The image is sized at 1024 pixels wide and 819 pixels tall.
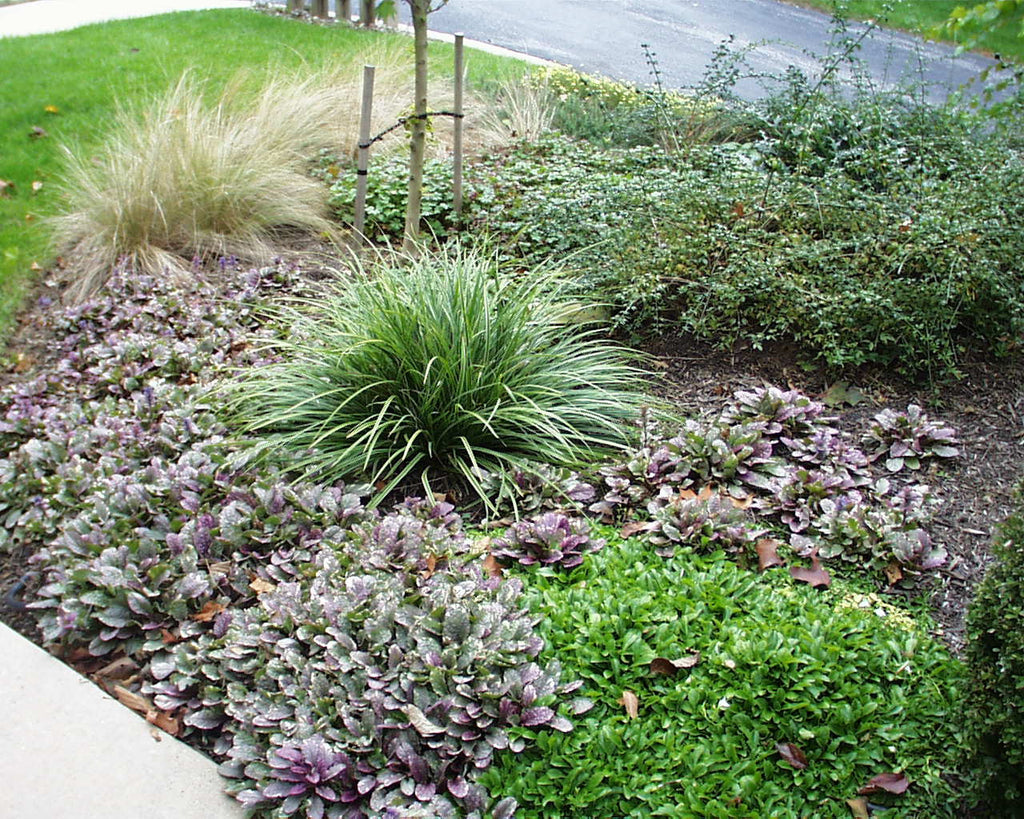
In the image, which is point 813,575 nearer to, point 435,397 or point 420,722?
point 420,722

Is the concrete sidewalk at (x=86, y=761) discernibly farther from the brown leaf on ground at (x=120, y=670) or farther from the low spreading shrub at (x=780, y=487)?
the low spreading shrub at (x=780, y=487)

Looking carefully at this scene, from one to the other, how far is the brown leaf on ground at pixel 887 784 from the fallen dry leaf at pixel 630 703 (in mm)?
602

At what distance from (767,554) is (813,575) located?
16 centimetres

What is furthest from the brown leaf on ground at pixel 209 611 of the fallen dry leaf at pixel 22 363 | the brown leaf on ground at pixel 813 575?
the fallen dry leaf at pixel 22 363

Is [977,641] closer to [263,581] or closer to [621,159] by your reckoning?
[263,581]

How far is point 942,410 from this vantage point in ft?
12.9

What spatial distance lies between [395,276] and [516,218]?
5.83 feet

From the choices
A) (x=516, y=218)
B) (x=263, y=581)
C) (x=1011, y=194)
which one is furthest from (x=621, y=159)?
(x=263, y=581)

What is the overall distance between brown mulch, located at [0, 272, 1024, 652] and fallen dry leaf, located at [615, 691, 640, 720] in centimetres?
104

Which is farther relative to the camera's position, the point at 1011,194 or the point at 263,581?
the point at 1011,194

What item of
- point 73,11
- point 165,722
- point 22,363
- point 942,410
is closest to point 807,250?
point 942,410

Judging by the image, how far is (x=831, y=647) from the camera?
2.52 meters

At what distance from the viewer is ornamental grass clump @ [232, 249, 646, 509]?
141 inches

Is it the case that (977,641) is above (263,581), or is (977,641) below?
above
